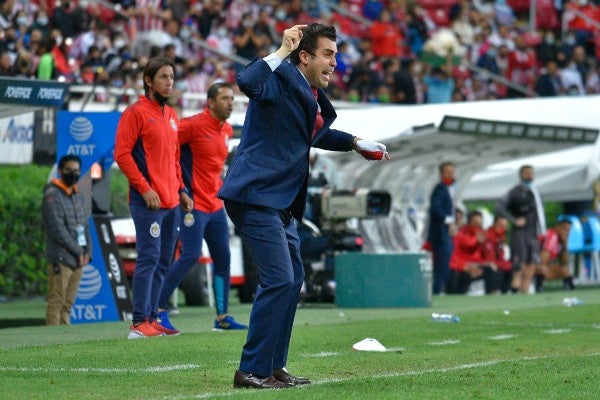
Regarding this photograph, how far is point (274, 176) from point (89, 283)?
7440 millimetres

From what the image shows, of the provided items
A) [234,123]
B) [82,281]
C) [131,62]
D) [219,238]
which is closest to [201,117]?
[219,238]

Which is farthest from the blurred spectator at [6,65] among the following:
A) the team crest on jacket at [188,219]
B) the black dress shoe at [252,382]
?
the black dress shoe at [252,382]

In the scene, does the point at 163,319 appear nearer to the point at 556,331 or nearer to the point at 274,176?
the point at 556,331

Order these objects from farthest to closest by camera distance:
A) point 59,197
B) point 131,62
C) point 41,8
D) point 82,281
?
point 41,8, point 131,62, point 82,281, point 59,197

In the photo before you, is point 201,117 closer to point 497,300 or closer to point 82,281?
point 82,281

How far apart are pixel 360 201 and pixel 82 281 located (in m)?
4.53

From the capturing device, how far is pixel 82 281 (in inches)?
612

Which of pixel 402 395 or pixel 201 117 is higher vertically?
pixel 201 117

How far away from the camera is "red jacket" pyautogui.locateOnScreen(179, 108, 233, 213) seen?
13633mm

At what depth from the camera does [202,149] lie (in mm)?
13719

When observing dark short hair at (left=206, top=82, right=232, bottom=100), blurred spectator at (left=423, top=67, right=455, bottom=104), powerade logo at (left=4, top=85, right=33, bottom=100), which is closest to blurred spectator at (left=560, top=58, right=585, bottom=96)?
blurred spectator at (left=423, top=67, right=455, bottom=104)

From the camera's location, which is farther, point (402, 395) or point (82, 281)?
point (82, 281)

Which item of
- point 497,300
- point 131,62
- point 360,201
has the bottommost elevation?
point 497,300

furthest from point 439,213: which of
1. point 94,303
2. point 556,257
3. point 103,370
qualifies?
point 103,370
